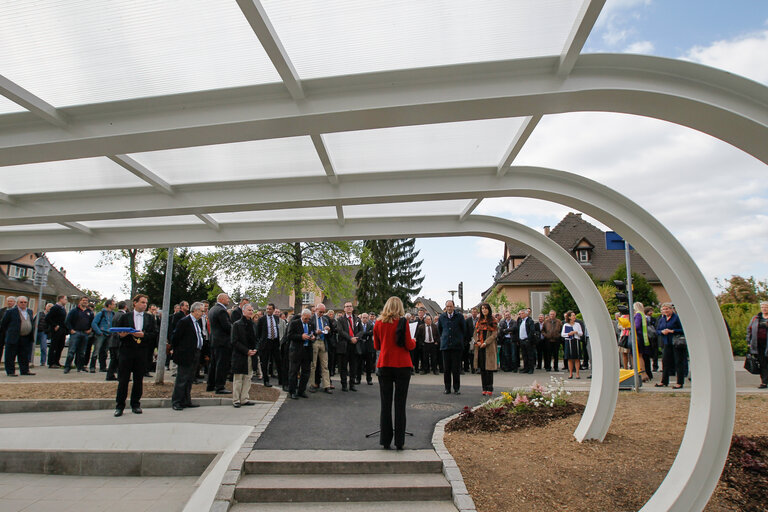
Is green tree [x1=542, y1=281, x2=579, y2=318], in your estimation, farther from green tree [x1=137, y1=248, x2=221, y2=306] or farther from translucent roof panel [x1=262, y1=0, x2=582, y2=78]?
green tree [x1=137, y1=248, x2=221, y2=306]

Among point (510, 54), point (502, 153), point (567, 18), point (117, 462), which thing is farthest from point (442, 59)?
point (117, 462)

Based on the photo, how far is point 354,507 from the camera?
5.27 meters

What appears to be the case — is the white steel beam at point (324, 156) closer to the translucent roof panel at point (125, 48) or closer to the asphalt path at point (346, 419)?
the translucent roof panel at point (125, 48)

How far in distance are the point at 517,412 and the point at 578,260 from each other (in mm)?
32007

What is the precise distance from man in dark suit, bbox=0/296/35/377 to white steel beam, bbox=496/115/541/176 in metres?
12.7

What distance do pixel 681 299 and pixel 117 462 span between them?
7424 mm

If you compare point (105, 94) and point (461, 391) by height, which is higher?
point (105, 94)

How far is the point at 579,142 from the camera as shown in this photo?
515 centimetres

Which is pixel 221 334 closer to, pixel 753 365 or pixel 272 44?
pixel 272 44

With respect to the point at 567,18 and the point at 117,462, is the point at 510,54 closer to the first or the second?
the point at 567,18

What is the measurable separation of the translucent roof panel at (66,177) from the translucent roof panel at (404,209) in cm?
307

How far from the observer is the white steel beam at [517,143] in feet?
15.2

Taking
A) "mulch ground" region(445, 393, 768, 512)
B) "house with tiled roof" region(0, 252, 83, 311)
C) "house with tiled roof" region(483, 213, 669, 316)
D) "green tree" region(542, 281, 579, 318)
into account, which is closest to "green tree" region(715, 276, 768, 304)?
"house with tiled roof" region(483, 213, 669, 316)

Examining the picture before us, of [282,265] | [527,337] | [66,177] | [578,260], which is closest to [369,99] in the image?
[66,177]
